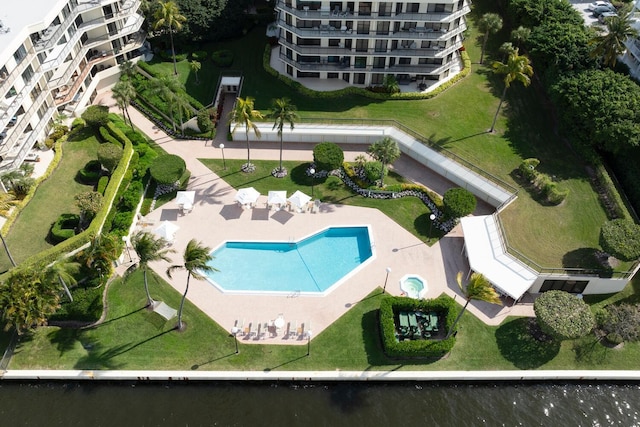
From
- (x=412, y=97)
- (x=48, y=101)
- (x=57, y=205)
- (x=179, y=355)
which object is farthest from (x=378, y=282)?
(x=48, y=101)

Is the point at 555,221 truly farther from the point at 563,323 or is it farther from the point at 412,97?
the point at 412,97

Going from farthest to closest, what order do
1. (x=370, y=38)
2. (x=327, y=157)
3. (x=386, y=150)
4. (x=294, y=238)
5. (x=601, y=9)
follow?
(x=601, y=9), (x=370, y=38), (x=327, y=157), (x=386, y=150), (x=294, y=238)

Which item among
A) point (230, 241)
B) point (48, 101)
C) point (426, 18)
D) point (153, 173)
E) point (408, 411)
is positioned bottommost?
point (408, 411)

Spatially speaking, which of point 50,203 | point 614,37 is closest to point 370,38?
point 614,37

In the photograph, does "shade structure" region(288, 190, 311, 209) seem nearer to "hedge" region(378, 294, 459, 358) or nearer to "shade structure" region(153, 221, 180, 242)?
"shade structure" region(153, 221, 180, 242)

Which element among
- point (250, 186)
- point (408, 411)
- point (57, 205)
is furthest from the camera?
point (250, 186)

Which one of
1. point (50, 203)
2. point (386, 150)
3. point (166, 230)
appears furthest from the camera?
point (386, 150)

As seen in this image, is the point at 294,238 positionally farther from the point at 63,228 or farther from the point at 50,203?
the point at 50,203
